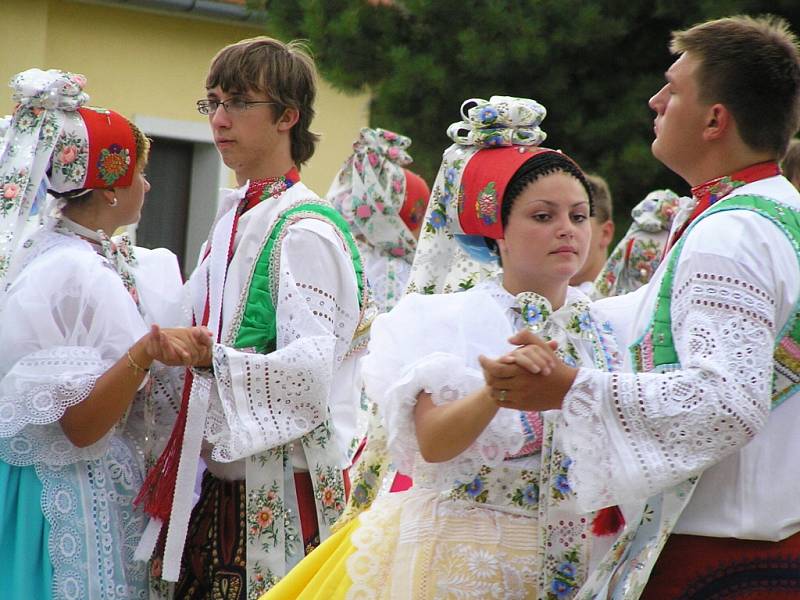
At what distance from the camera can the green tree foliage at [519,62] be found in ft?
26.5

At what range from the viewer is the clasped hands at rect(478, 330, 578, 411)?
2.68 m

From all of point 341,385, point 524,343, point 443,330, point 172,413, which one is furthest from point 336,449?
point 524,343

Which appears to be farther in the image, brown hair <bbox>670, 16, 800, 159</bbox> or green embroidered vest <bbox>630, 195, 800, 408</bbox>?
brown hair <bbox>670, 16, 800, 159</bbox>

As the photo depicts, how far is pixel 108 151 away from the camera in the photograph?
4285 mm

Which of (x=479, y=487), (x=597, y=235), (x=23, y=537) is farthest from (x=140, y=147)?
(x=597, y=235)

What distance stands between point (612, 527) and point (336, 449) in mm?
1129

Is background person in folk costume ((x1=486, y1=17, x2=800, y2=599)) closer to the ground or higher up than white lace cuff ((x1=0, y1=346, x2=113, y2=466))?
higher up

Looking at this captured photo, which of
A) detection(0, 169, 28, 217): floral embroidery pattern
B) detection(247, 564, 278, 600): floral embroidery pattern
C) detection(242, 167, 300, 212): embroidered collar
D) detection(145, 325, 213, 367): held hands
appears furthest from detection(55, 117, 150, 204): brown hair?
detection(247, 564, 278, 600): floral embroidery pattern

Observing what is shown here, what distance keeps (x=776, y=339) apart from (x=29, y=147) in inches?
96.7

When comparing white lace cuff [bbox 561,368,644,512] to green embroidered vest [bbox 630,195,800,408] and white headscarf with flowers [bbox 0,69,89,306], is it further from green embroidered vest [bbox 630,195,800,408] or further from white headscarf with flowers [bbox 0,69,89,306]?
white headscarf with flowers [bbox 0,69,89,306]

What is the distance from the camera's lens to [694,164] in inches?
119

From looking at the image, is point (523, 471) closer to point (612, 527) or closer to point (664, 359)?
point (612, 527)

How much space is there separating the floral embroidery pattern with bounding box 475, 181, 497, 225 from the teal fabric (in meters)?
1.62

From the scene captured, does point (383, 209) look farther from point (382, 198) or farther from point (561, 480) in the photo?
point (561, 480)
